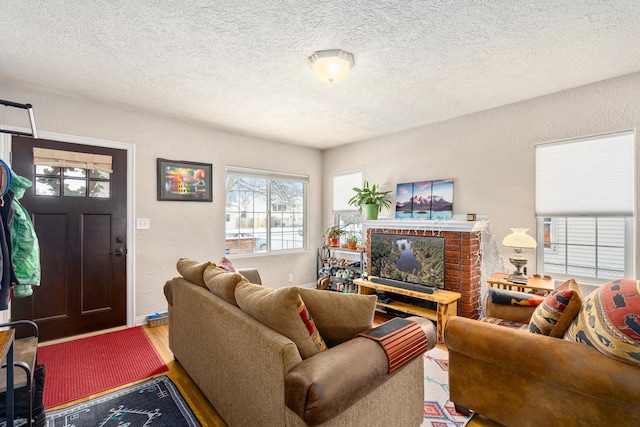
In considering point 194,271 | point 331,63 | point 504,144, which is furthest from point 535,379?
point 504,144

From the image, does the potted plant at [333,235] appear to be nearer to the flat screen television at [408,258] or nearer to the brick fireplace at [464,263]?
the flat screen television at [408,258]

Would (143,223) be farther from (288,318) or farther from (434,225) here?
(434,225)

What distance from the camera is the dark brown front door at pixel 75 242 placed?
2.98 metres

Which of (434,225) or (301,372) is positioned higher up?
(434,225)

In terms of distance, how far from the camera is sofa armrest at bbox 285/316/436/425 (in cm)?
110

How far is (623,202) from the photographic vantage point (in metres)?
2.65

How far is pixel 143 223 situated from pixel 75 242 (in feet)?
2.18

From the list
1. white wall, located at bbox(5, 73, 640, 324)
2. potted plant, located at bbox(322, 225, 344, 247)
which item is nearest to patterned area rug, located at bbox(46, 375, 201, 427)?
white wall, located at bbox(5, 73, 640, 324)

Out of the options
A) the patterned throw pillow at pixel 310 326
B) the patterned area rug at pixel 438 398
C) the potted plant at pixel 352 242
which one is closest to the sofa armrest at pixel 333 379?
the patterned throw pillow at pixel 310 326

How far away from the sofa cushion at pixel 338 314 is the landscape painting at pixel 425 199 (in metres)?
2.64

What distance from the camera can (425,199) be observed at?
4.00m

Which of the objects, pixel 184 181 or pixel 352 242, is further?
pixel 352 242

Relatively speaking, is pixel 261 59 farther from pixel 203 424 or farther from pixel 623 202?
pixel 623 202

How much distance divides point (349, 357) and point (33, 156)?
3627 mm
